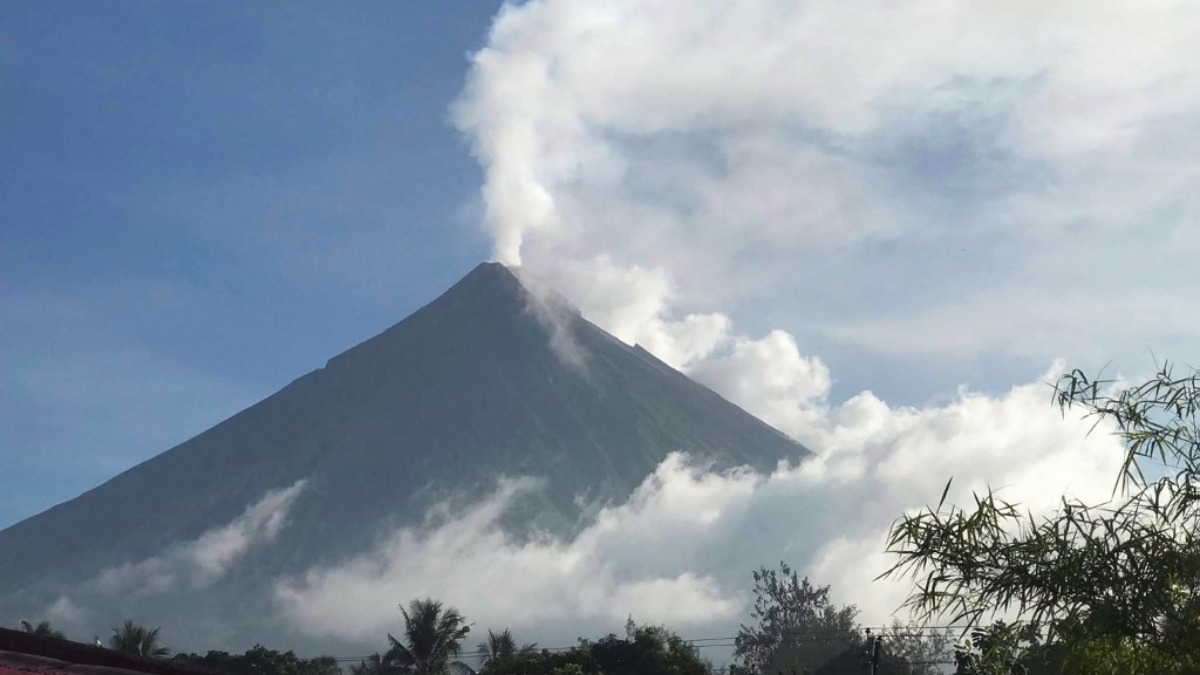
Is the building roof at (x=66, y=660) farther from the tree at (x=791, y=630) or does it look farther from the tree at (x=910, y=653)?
the tree at (x=791, y=630)

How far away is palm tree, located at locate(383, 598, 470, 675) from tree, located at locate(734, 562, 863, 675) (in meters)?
46.7

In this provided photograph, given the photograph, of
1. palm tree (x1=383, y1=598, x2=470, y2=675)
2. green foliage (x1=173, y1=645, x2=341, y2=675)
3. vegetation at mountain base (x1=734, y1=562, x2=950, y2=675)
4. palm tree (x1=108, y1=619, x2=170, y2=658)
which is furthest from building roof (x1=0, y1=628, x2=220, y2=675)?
vegetation at mountain base (x1=734, y1=562, x2=950, y2=675)

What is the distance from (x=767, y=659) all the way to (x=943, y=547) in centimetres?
12235

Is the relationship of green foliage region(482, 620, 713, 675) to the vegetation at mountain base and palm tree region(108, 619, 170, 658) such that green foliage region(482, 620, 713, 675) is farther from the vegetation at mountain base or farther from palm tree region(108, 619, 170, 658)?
the vegetation at mountain base

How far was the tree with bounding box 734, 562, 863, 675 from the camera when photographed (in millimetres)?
122375

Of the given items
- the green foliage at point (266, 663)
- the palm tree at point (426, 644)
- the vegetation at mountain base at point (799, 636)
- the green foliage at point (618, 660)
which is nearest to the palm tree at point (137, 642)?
the green foliage at point (266, 663)

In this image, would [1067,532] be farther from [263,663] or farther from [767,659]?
[767,659]

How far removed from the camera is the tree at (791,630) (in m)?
122

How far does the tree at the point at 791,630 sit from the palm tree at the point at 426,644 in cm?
4674

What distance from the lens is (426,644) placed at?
247 feet

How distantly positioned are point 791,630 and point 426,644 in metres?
67.5

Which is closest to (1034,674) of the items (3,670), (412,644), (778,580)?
(412,644)

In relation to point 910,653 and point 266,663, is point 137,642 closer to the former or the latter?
point 266,663

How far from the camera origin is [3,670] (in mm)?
6988
